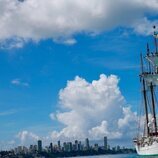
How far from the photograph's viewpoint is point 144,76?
170m

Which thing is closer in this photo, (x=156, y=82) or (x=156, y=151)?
(x=156, y=151)

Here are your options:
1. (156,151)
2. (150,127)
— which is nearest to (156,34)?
(150,127)

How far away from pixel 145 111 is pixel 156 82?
1032 cm

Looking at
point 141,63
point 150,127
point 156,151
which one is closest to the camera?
point 156,151

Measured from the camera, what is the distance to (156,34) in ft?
567

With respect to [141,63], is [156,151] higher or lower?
lower

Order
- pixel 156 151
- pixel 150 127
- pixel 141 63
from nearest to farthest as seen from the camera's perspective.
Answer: pixel 156 151 → pixel 150 127 → pixel 141 63

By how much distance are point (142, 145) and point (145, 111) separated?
11.3 meters

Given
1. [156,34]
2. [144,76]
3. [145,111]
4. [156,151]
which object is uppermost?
[156,34]

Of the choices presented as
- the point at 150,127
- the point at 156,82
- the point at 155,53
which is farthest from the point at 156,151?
the point at 155,53

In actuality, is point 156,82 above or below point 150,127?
above

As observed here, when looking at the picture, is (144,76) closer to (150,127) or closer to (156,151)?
(150,127)

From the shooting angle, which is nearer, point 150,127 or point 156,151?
point 156,151

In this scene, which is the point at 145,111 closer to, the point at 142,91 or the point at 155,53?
the point at 142,91
